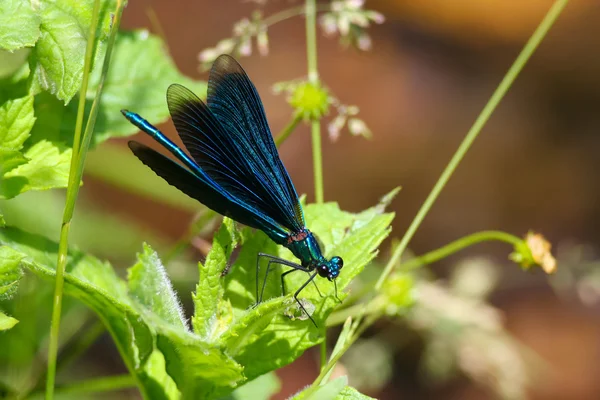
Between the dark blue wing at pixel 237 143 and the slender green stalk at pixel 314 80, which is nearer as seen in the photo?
the dark blue wing at pixel 237 143

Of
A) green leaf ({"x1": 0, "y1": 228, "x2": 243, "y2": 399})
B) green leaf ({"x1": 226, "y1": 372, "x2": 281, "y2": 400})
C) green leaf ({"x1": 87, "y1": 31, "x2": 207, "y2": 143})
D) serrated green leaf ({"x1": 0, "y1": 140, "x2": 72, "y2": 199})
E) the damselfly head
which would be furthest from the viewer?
Result: green leaf ({"x1": 226, "y1": 372, "x2": 281, "y2": 400})

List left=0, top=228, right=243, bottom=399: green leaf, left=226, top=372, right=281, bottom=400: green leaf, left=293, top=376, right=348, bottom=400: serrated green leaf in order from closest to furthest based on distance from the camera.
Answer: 1. left=293, top=376, right=348, bottom=400: serrated green leaf
2. left=0, top=228, right=243, bottom=399: green leaf
3. left=226, top=372, right=281, bottom=400: green leaf

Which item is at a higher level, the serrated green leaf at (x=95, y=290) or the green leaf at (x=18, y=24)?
the green leaf at (x=18, y=24)

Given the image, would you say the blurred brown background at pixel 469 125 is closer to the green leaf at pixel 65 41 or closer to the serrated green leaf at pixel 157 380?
the serrated green leaf at pixel 157 380

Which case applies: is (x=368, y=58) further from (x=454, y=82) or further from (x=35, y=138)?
(x=35, y=138)

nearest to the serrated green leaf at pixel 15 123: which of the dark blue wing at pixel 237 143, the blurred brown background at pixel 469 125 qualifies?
the dark blue wing at pixel 237 143

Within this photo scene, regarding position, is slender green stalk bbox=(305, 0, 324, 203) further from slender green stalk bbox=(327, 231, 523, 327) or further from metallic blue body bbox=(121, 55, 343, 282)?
slender green stalk bbox=(327, 231, 523, 327)

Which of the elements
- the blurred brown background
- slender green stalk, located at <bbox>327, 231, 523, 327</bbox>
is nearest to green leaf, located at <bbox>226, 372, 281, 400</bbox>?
slender green stalk, located at <bbox>327, 231, 523, 327</bbox>
